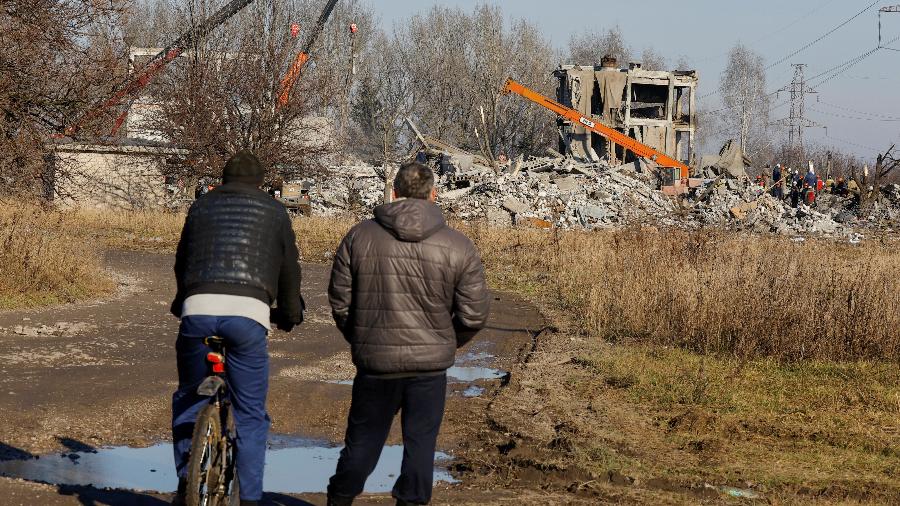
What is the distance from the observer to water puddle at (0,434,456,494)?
752 cm

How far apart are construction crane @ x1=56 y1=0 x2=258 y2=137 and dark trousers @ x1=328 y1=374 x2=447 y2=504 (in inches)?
561

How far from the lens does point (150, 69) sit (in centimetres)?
2764

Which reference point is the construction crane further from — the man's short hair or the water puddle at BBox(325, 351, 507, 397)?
the man's short hair

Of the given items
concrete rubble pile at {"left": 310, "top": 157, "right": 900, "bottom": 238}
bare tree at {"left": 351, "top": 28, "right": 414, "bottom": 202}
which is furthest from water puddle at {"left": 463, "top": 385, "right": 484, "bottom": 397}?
bare tree at {"left": 351, "top": 28, "right": 414, "bottom": 202}

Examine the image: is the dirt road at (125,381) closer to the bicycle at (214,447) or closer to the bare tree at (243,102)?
the bicycle at (214,447)

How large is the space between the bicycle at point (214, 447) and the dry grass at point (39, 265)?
10.8 metres

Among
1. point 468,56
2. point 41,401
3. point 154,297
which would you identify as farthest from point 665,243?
point 468,56

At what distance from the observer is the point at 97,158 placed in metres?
41.5

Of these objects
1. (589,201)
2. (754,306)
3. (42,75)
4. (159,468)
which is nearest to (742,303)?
(754,306)

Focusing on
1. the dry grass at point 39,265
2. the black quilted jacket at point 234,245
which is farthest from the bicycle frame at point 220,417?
the dry grass at point 39,265

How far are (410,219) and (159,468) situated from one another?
3.15m

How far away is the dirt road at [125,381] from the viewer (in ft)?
27.3

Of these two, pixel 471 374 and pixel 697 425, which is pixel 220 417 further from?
pixel 471 374

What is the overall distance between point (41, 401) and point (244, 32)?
23.8 m
